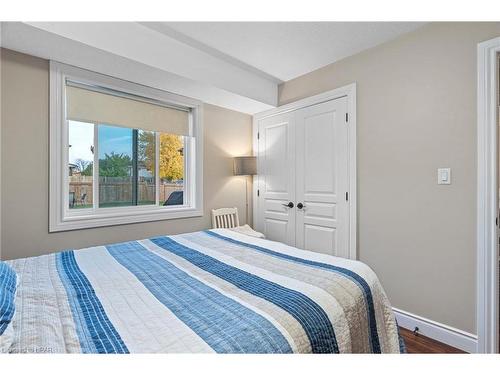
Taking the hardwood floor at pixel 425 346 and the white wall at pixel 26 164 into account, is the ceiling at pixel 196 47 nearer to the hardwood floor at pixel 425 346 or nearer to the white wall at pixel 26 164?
the white wall at pixel 26 164

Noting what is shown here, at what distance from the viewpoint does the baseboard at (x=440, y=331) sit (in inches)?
70.5

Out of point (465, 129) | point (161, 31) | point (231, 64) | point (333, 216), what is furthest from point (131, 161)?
point (465, 129)

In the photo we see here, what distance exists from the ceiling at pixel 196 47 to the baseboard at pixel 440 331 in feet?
7.68

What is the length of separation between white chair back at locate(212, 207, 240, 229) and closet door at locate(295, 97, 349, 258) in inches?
33.8

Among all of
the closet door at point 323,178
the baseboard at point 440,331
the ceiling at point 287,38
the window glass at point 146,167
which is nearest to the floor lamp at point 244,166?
the closet door at point 323,178

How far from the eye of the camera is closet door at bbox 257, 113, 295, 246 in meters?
3.19

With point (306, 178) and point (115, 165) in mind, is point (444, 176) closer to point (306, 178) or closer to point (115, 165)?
point (306, 178)

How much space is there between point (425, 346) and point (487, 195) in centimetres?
116

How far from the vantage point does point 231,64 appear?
8.97 feet

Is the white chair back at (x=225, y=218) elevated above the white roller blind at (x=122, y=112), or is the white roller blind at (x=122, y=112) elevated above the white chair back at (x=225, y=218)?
the white roller blind at (x=122, y=112)

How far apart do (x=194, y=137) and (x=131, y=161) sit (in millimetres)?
783

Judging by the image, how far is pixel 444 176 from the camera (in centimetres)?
191

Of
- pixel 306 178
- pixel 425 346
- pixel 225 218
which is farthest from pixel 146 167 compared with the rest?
pixel 425 346
